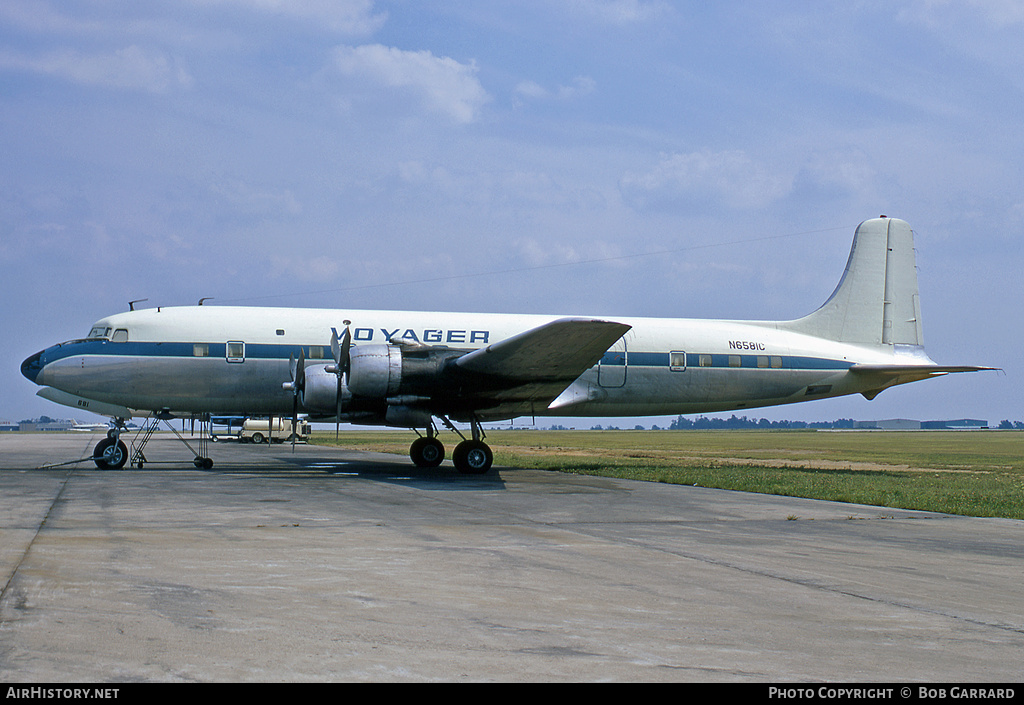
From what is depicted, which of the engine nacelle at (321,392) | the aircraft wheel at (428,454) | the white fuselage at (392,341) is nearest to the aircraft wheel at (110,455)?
the white fuselage at (392,341)

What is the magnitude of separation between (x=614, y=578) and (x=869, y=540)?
15.9ft

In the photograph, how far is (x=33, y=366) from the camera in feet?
74.2

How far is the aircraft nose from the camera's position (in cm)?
2255

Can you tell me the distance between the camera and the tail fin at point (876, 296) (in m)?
27.7

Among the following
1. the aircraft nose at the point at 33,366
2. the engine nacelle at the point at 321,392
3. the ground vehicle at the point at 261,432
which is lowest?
the ground vehicle at the point at 261,432

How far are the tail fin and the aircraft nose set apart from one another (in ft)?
70.7

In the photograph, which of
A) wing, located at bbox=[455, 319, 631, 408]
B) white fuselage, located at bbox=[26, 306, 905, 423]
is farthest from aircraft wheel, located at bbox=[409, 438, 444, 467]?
wing, located at bbox=[455, 319, 631, 408]

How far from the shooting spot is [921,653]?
536 cm

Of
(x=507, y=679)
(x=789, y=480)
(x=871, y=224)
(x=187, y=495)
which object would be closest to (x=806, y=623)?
(x=507, y=679)

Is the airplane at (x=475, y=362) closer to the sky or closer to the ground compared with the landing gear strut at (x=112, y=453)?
closer to the sky

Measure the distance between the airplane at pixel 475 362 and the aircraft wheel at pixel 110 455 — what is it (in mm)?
37

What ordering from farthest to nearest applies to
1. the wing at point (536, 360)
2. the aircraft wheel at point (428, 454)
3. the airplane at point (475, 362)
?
the aircraft wheel at point (428, 454)
the airplane at point (475, 362)
the wing at point (536, 360)

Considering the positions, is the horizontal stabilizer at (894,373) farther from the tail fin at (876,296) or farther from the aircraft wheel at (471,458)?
the aircraft wheel at (471,458)

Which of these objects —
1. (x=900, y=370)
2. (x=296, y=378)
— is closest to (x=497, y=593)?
(x=296, y=378)
